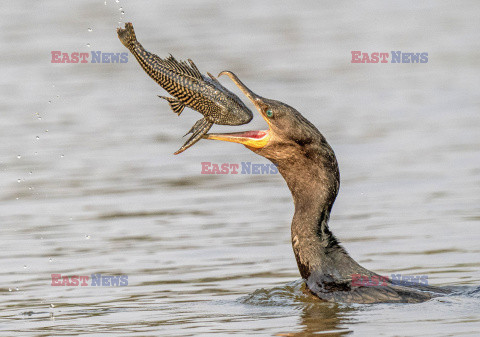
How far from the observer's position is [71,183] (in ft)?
45.1

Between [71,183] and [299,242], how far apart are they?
5.24 meters

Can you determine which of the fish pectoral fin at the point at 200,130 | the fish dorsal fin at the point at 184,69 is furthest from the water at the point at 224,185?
the fish dorsal fin at the point at 184,69

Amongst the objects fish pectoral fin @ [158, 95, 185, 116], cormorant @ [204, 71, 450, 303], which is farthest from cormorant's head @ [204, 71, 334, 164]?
fish pectoral fin @ [158, 95, 185, 116]

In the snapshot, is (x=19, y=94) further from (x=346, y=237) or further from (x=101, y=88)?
(x=346, y=237)

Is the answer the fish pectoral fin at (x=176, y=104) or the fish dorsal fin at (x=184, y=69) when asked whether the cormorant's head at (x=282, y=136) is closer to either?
the fish dorsal fin at (x=184, y=69)

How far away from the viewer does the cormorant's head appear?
8.91 metres

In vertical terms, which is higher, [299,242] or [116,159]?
[116,159]

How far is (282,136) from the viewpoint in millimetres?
8961

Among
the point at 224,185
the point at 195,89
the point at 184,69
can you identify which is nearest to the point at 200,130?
the point at 195,89

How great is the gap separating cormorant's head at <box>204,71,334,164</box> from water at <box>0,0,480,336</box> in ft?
3.73

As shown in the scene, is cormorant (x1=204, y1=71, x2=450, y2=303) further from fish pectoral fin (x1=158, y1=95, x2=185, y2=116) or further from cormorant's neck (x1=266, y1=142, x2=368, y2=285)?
fish pectoral fin (x1=158, y1=95, x2=185, y2=116)

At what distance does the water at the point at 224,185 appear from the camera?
905 cm

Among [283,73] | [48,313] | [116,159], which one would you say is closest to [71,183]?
[116,159]

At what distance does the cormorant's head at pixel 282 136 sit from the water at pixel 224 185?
3.73 feet
